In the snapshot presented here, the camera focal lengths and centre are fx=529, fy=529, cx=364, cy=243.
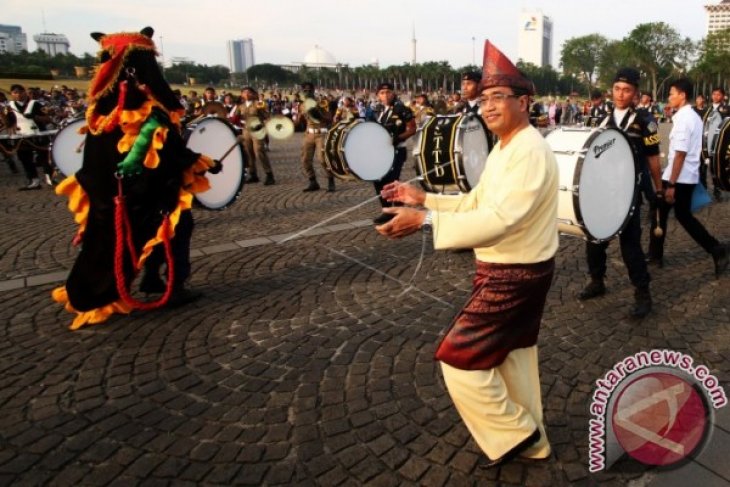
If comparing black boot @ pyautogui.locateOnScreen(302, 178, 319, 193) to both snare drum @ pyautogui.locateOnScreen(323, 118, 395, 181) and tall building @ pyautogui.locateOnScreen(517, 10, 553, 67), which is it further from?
tall building @ pyautogui.locateOnScreen(517, 10, 553, 67)

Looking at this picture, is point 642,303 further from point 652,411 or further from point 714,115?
point 714,115

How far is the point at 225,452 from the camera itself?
2941 millimetres

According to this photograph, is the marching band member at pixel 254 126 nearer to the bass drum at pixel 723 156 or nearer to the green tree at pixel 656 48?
the bass drum at pixel 723 156

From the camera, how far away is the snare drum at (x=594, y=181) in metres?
4.00

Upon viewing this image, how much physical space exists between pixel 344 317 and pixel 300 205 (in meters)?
5.25

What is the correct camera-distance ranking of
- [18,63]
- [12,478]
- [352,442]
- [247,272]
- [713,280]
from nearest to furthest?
[12,478] → [352,442] → [713,280] → [247,272] → [18,63]

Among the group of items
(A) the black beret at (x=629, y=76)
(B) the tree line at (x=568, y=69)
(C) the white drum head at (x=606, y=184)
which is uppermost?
(B) the tree line at (x=568, y=69)

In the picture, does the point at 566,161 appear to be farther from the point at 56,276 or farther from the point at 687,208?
the point at 56,276

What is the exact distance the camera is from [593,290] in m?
5.03

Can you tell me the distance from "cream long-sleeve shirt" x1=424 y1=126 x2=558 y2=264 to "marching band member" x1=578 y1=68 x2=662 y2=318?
2451mm

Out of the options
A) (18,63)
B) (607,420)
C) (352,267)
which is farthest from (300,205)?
(18,63)

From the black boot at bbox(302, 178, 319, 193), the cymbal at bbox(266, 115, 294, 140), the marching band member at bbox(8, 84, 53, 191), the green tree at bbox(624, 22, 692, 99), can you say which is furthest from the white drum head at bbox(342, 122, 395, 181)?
the green tree at bbox(624, 22, 692, 99)

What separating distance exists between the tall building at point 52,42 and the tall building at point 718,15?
8510 inches

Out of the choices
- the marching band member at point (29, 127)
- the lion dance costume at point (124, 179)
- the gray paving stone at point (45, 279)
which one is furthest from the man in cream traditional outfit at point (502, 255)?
the marching band member at point (29, 127)
